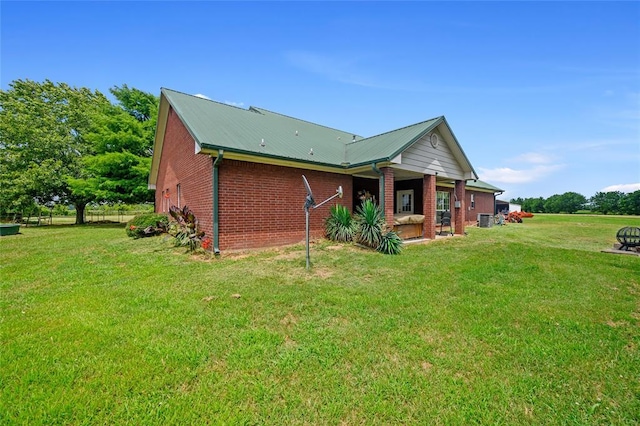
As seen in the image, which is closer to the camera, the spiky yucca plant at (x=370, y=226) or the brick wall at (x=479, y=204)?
the spiky yucca plant at (x=370, y=226)

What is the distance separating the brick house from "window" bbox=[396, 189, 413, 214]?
2719mm

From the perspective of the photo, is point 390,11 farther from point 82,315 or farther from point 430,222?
point 82,315

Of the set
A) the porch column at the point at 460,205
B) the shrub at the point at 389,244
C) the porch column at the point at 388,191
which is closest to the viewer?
the shrub at the point at 389,244

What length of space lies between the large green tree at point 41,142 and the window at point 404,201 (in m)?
25.4

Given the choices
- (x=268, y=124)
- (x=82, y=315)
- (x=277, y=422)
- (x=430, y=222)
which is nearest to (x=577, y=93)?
(x=430, y=222)

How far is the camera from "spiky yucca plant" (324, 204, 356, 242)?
1013 centimetres

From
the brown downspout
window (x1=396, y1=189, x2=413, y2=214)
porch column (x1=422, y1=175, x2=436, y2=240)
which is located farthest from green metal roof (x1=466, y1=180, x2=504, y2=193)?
the brown downspout

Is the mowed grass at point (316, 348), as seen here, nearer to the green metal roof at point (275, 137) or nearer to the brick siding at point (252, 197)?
the brick siding at point (252, 197)

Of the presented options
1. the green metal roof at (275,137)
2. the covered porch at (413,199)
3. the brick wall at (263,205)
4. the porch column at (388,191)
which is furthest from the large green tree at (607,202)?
the brick wall at (263,205)

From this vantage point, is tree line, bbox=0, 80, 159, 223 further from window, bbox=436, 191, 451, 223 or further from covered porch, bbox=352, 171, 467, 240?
window, bbox=436, 191, 451, 223

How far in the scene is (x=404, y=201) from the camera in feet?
53.8

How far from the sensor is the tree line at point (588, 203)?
4044 cm

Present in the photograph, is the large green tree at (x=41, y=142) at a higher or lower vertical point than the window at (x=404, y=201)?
higher

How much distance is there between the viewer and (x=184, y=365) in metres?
2.79
